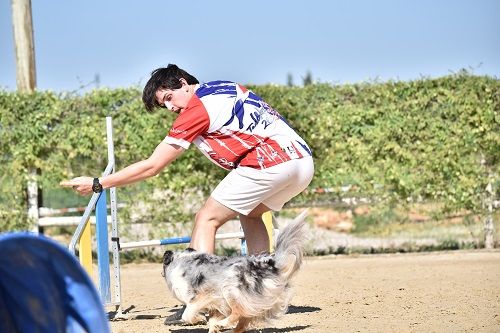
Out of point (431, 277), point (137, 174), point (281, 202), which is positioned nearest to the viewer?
point (137, 174)

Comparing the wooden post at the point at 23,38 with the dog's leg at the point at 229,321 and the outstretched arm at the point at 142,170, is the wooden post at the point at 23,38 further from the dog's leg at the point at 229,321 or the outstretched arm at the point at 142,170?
the dog's leg at the point at 229,321

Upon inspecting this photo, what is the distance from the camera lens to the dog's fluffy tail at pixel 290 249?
16.9 ft

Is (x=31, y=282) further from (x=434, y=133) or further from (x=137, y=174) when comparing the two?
(x=434, y=133)

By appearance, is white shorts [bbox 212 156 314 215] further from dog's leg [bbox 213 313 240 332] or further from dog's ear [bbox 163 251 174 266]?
dog's leg [bbox 213 313 240 332]

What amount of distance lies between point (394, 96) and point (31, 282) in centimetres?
840

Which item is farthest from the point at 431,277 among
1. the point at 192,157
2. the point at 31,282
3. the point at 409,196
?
the point at 31,282

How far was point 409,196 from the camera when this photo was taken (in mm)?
11961

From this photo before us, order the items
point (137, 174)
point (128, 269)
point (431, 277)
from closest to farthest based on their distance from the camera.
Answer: point (137, 174), point (431, 277), point (128, 269)

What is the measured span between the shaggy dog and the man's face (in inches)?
34.7

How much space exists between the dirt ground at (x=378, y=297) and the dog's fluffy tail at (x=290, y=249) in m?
0.38

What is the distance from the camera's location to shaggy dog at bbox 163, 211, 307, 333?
5.08 metres

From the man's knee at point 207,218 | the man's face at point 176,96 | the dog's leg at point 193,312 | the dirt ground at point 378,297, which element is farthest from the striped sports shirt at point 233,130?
the dirt ground at point 378,297

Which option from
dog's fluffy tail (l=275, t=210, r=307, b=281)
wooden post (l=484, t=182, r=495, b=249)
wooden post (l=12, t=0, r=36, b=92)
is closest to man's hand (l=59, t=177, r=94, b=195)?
dog's fluffy tail (l=275, t=210, r=307, b=281)

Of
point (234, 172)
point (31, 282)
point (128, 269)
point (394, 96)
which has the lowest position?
point (128, 269)
